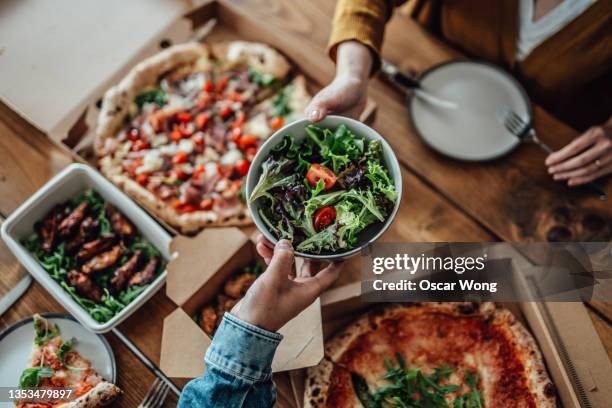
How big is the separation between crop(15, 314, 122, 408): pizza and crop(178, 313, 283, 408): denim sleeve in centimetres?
70

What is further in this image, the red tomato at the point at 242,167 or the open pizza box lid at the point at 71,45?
the open pizza box lid at the point at 71,45

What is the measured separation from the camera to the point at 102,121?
9.55 ft

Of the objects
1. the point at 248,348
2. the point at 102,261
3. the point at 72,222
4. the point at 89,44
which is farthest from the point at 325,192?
the point at 89,44

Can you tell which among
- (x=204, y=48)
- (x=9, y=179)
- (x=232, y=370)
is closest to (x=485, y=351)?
(x=232, y=370)

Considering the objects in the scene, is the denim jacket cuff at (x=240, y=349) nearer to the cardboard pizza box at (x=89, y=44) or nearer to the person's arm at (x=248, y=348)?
the person's arm at (x=248, y=348)

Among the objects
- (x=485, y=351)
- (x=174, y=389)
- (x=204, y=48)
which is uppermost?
(x=204, y=48)

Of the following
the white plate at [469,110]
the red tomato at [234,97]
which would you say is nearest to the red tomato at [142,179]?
the red tomato at [234,97]

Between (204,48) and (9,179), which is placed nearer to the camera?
(9,179)

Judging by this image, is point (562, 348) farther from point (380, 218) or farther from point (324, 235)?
point (324, 235)

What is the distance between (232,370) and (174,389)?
73 cm

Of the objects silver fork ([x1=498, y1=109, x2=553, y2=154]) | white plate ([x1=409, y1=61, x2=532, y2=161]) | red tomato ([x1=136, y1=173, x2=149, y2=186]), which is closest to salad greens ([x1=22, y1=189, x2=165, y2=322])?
red tomato ([x1=136, y1=173, x2=149, y2=186])

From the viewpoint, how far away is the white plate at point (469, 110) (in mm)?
2727

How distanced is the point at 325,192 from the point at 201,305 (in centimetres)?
99

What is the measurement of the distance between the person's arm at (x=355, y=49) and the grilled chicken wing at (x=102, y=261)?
1.34 meters
